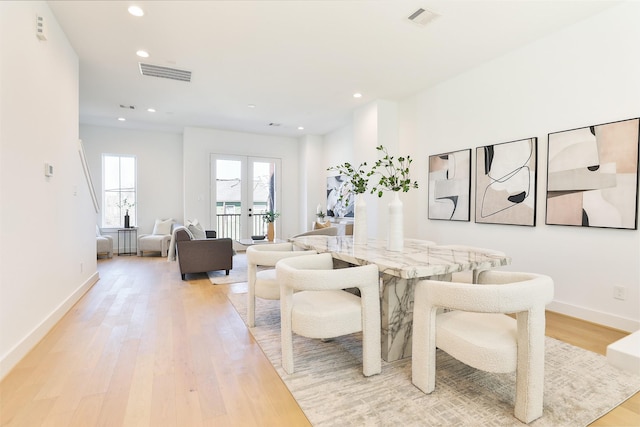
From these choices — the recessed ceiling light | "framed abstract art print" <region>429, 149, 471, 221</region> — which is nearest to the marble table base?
"framed abstract art print" <region>429, 149, 471, 221</region>

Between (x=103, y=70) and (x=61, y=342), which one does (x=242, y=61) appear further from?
(x=61, y=342)

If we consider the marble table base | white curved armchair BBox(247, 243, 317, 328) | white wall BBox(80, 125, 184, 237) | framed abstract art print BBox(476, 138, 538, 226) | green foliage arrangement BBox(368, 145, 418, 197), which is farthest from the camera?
white wall BBox(80, 125, 184, 237)

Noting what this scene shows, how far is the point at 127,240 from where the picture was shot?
23.7 feet

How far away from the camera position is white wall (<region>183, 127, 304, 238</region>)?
23.1 feet

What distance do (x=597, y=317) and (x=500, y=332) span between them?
200 centimetres

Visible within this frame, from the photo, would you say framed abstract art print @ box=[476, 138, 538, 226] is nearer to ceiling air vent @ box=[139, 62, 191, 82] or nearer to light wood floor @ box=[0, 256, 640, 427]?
light wood floor @ box=[0, 256, 640, 427]

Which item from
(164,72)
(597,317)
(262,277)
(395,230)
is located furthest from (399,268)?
(164,72)

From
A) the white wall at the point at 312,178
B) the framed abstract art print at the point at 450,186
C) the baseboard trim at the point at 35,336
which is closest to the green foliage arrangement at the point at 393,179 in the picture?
the framed abstract art print at the point at 450,186

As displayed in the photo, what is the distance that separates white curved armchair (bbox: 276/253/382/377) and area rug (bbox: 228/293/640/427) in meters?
0.17

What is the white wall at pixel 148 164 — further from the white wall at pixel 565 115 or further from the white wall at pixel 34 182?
the white wall at pixel 565 115

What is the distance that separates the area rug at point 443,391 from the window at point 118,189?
6614mm

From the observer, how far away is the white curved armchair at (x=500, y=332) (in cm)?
151

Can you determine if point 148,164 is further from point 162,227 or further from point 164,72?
point 164,72

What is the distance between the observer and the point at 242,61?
378cm
